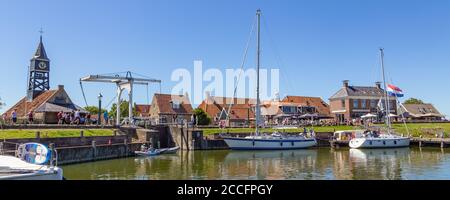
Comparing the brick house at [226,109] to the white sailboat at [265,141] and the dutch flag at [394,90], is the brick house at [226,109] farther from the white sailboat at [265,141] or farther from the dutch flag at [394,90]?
the dutch flag at [394,90]

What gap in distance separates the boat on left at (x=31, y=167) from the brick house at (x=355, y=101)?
2357 inches

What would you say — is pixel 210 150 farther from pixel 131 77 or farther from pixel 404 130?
pixel 404 130

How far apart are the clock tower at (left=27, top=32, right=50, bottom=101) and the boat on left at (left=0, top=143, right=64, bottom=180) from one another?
43.6 m

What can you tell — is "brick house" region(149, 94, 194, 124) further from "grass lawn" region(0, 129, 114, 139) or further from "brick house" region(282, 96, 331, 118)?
"grass lawn" region(0, 129, 114, 139)

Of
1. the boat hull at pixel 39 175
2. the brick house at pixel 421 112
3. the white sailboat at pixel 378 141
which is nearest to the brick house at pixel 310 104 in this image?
the brick house at pixel 421 112

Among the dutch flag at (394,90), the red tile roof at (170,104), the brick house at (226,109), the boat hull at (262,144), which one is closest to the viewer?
the boat hull at (262,144)

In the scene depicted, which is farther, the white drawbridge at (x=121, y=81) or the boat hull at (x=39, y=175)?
the white drawbridge at (x=121, y=81)

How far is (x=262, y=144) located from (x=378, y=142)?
44.2ft

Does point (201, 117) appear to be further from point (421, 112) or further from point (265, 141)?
point (421, 112)

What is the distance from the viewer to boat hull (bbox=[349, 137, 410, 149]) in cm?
4228

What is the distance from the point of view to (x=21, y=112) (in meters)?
46.5

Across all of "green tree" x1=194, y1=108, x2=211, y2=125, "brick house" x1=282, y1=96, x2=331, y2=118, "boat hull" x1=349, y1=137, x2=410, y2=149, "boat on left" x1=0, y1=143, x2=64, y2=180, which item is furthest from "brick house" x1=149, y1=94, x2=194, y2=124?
"boat on left" x1=0, y1=143, x2=64, y2=180

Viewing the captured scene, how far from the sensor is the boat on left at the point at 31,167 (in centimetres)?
920
